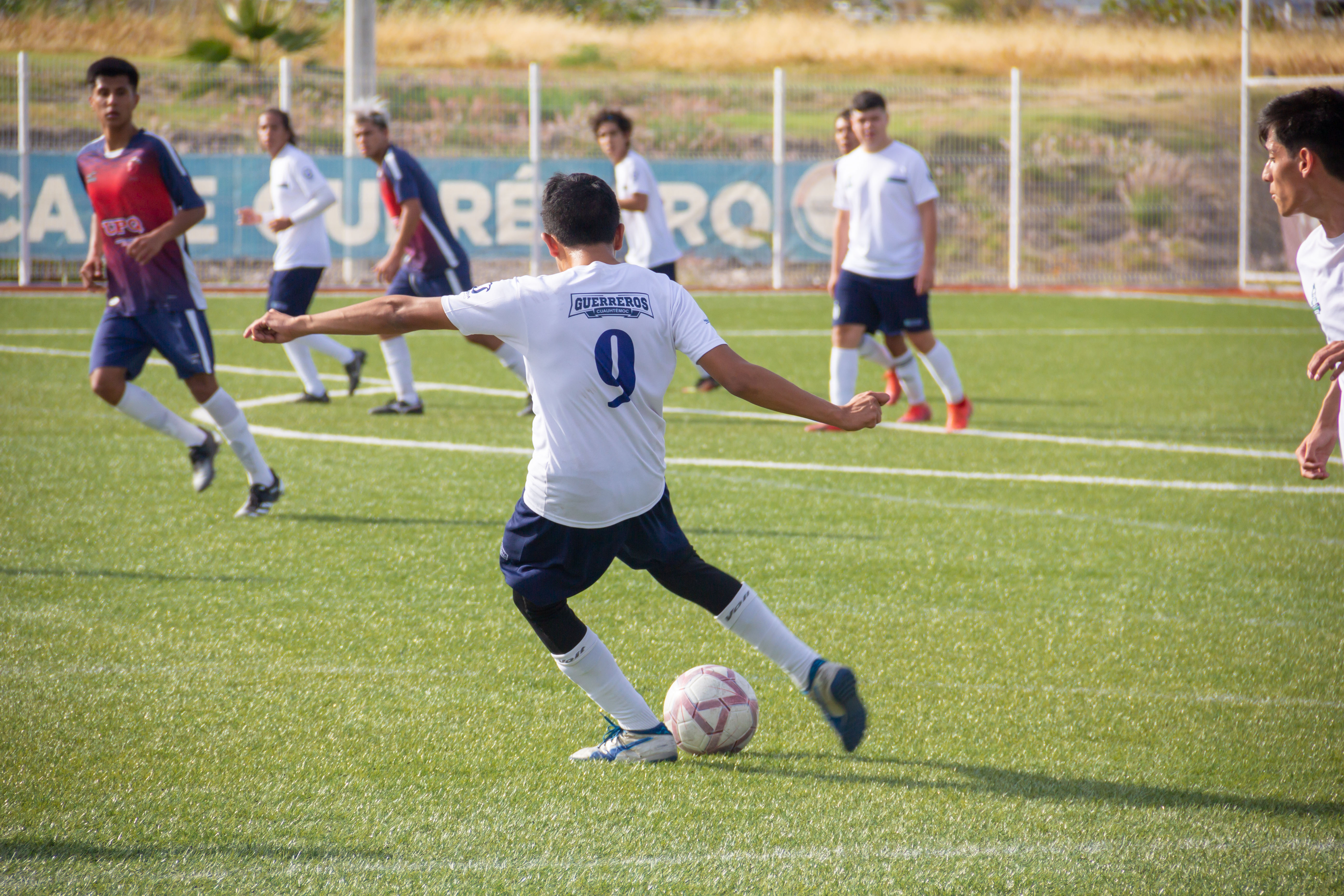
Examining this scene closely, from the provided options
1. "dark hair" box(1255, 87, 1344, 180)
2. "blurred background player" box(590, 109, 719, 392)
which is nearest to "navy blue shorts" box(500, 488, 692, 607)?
"dark hair" box(1255, 87, 1344, 180)

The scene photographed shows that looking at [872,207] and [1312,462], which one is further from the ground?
[872,207]

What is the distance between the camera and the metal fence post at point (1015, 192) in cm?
2378

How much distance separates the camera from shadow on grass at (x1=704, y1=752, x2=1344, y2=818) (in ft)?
11.7

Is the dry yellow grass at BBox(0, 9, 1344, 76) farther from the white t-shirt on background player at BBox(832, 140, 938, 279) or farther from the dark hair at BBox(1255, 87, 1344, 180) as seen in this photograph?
the dark hair at BBox(1255, 87, 1344, 180)

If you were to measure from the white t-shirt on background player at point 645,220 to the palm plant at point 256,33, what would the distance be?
19354 mm

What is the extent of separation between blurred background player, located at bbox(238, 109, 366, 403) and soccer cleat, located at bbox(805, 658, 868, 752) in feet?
24.0

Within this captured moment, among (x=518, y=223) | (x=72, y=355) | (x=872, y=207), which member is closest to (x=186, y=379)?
(x=872, y=207)

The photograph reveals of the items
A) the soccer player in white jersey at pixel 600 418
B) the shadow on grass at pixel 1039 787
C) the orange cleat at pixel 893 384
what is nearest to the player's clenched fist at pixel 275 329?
the soccer player in white jersey at pixel 600 418

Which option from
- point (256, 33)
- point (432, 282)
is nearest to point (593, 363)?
point (432, 282)

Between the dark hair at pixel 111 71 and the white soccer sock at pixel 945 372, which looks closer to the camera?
the dark hair at pixel 111 71

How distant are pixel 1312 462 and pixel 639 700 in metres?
2.18

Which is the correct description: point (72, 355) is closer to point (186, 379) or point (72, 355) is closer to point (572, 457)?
point (186, 379)

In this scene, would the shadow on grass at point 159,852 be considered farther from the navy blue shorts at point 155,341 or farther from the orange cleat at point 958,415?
the orange cleat at point 958,415

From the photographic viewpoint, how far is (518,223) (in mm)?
22344
